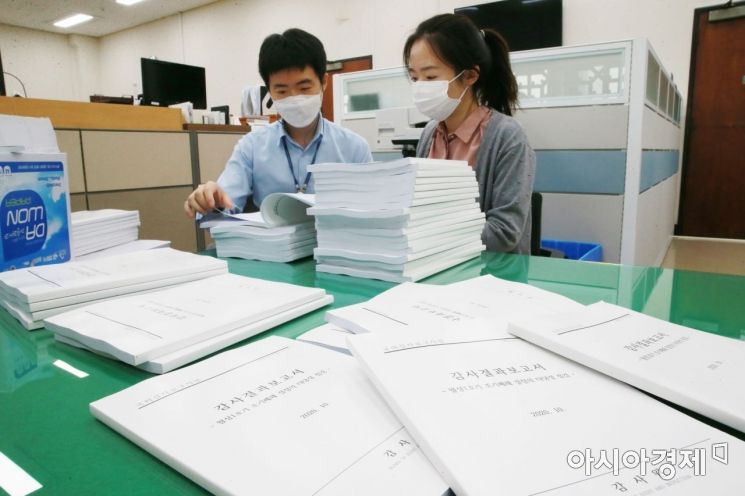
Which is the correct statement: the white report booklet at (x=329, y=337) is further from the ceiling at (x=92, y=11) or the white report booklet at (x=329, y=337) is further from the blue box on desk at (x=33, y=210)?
the ceiling at (x=92, y=11)

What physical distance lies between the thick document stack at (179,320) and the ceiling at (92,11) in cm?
805

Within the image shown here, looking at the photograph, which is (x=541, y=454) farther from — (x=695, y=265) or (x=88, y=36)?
(x=88, y=36)

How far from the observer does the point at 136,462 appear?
0.35 m

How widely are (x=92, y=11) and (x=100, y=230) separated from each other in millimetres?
8473

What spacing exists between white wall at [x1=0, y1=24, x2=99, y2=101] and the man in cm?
852

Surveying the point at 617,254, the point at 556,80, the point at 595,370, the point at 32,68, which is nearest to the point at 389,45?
the point at 556,80

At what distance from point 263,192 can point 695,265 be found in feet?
11.9

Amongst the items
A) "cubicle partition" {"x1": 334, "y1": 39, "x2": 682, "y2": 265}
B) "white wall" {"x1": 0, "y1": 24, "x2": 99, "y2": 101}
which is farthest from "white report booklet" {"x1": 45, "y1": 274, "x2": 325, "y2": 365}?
"white wall" {"x1": 0, "y1": 24, "x2": 99, "y2": 101}

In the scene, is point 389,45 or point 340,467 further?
point 389,45

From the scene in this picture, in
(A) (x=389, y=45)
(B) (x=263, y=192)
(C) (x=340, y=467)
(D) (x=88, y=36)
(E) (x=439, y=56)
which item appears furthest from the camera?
(D) (x=88, y=36)

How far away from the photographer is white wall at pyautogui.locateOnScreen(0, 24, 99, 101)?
825 cm

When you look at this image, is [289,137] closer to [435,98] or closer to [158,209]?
[435,98]

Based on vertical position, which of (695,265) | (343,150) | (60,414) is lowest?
(695,265)

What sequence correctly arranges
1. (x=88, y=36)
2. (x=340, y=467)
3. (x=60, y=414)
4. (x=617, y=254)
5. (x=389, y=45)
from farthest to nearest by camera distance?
1. (x=88, y=36)
2. (x=389, y=45)
3. (x=617, y=254)
4. (x=60, y=414)
5. (x=340, y=467)
